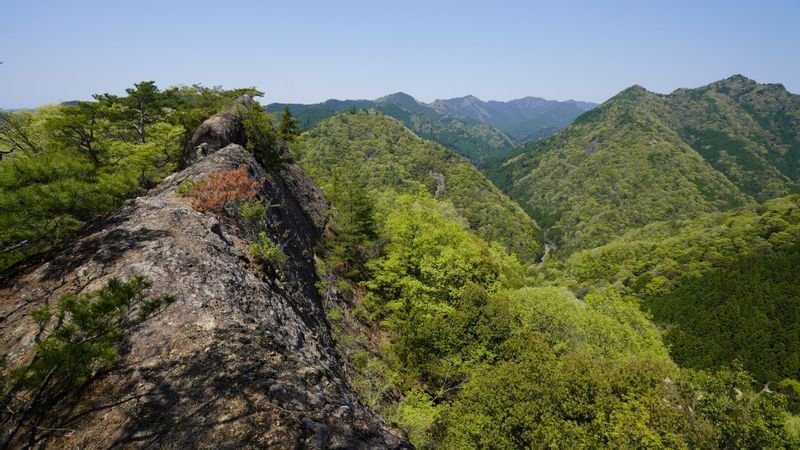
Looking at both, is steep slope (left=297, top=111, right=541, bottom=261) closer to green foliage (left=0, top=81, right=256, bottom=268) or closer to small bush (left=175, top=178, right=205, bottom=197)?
green foliage (left=0, top=81, right=256, bottom=268)

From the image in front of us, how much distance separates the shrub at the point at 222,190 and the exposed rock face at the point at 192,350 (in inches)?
31.9

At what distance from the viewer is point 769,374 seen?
227 feet

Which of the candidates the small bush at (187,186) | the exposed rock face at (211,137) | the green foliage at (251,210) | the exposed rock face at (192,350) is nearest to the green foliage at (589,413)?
the exposed rock face at (192,350)

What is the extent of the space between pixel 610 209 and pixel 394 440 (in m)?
209

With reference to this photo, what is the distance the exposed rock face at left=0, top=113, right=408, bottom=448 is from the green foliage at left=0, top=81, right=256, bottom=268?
1361mm

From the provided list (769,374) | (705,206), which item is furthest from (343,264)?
(705,206)

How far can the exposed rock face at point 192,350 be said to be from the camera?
7957mm

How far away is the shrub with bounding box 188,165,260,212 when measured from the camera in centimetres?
1856

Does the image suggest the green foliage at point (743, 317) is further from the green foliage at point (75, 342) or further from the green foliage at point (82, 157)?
the green foliage at point (82, 157)

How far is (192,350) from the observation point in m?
10.1

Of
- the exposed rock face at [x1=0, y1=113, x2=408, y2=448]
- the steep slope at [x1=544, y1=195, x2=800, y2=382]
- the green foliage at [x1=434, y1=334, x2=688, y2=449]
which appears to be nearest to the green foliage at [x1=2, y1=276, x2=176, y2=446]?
the exposed rock face at [x1=0, y1=113, x2=408, y2=448]

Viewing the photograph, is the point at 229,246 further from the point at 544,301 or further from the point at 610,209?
the point at 610,209

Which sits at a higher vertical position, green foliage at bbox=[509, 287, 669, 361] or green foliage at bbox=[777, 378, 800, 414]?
green foliage at bbox=[509, 287, 669, 361]

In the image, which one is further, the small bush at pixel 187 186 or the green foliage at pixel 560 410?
the small bush at pixel 187 186
